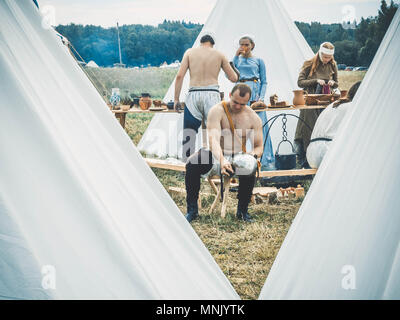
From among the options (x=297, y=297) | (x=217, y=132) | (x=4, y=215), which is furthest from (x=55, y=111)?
(x=217, y=132)

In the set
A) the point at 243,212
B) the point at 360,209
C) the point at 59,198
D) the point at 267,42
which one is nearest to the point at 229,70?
the point at 243,212

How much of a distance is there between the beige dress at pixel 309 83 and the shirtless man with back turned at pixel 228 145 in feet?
4.24

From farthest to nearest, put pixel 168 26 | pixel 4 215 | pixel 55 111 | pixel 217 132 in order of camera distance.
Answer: pixel 168 26 → pixel 217 132 → pixel 55 111 → pixel 4 215

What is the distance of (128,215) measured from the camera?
3.58 ft

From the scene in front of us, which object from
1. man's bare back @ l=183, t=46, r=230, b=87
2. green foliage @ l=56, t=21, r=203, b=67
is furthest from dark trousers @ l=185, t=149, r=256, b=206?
green foliage @ l=56, t=21, r=203, b=67

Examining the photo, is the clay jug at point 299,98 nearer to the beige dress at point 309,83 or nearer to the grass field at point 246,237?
the beige dress at point 309,83

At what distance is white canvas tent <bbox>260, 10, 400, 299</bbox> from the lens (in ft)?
3.26

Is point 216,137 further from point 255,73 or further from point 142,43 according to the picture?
point 142,43

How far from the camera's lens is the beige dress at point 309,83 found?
352 cm

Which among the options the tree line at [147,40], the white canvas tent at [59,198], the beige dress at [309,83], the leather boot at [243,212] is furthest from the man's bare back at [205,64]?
the tree line at [147,40]

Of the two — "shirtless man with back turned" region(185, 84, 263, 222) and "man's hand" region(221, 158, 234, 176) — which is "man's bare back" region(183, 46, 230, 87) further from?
"man's hand" region(221, 158, 234, 176)

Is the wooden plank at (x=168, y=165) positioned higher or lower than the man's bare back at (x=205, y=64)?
lower
